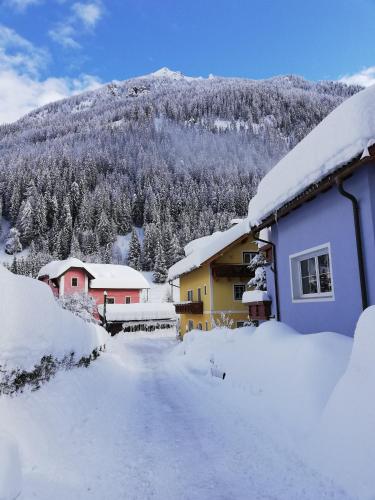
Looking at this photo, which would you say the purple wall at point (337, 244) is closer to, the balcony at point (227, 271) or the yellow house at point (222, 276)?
the yellow house at point (222, 276)

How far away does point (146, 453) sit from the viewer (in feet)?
17.1

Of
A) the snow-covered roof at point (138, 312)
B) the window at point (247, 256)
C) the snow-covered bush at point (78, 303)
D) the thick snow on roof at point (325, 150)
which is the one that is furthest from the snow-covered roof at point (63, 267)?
the thick snow on roof at point (325, 150)

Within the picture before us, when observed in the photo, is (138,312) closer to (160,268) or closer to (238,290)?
(238,290)

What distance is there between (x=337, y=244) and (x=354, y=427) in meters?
4.09

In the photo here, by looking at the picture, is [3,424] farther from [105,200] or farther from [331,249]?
[105,200]

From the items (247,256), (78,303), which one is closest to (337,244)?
(247,256)

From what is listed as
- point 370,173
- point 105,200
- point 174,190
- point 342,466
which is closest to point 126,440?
point 342,466

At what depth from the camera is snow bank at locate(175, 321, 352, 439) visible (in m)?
5.25

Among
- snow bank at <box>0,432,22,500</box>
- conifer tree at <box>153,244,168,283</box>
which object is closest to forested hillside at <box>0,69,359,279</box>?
conifer tree at <box>153,244,168,283</box>

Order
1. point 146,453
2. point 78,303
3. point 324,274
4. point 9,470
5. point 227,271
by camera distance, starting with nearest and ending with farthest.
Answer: point 9,470 < point 146,453 < point 324,274 < point 227,271 < point 78,303

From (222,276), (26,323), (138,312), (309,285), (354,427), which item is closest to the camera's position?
(354,427)

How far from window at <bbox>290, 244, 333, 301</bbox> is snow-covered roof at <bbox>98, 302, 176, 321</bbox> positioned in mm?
35725

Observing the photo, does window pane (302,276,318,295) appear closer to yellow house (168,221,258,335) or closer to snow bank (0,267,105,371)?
snow bank (0,267,105,371)

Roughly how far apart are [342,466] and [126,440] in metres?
3.49
